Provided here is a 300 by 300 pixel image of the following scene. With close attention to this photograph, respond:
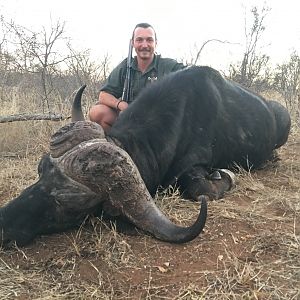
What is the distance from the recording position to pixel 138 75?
17.2 feet

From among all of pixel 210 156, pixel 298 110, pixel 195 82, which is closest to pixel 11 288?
pixel 210 156

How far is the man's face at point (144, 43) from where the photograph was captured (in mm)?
5188

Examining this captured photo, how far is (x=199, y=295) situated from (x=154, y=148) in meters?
1.41

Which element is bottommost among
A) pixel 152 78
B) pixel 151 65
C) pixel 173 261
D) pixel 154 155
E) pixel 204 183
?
pixel 173 261

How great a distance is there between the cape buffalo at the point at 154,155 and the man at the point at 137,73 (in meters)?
1.04

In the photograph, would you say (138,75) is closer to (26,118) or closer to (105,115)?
(105,115)

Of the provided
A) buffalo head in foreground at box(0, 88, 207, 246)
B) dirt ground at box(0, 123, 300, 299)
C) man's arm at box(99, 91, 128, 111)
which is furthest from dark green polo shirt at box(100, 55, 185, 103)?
buffalo head in foreground at box(0, 88, 207, 246)

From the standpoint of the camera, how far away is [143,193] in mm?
2809

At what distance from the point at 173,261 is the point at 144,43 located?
3.18 m

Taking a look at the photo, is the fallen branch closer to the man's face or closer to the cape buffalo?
the man's face

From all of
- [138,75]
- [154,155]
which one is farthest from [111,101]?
[154,155]

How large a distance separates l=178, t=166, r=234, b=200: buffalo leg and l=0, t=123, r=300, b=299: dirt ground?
170mm

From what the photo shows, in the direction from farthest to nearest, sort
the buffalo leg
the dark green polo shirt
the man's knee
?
the dark green polo shirt
the man's knee
the buffalo leg

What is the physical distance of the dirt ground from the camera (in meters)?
2.31
